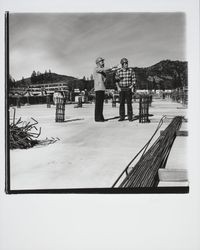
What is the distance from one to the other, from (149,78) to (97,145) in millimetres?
387

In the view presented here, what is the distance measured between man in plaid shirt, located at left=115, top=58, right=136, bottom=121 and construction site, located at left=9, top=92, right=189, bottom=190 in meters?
0.02

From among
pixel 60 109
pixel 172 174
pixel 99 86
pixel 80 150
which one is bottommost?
pixel 172 174

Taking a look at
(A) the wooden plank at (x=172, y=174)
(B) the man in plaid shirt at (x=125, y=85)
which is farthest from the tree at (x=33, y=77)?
(A) the wooden plank at (x=172, y=174)

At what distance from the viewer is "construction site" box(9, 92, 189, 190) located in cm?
167

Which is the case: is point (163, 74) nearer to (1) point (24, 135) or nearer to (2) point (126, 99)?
(2) point (126, 99)

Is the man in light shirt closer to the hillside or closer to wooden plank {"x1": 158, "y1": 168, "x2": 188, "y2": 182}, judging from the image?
the hillside

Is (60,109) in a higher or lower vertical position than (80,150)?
higher

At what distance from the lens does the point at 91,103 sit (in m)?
1.71

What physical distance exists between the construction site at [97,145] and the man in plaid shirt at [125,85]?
0.02 m

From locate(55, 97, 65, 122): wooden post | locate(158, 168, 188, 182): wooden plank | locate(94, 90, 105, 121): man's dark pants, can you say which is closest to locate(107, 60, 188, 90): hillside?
locate(94, 90, 105, 121): man's dark pants

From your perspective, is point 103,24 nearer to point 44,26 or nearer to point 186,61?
point 44,26

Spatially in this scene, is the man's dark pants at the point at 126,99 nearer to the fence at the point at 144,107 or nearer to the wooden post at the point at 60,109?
the fence at the point at 144,107

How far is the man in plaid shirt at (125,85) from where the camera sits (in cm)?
170

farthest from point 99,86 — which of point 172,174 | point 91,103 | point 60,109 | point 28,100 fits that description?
point 172,174
